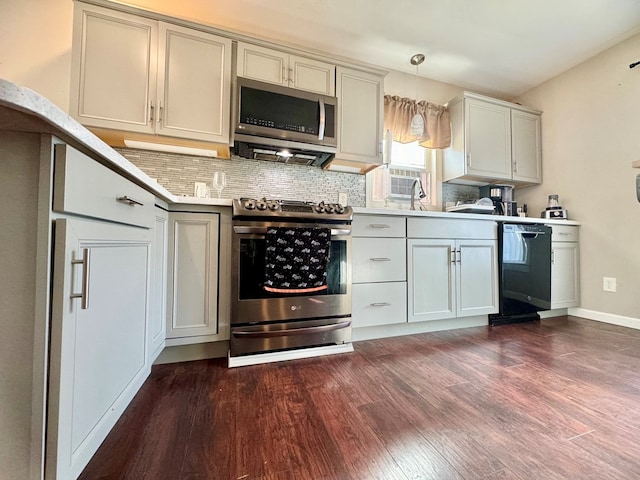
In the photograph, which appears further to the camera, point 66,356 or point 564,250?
point 564,250

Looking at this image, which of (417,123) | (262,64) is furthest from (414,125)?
(262,64)

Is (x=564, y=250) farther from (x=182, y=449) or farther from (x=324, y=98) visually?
(x=182, y=449)

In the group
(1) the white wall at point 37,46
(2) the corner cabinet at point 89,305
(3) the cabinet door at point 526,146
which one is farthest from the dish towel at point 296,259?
(3) the cabinet door at point 526,146

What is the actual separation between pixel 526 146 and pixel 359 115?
81.1 inches

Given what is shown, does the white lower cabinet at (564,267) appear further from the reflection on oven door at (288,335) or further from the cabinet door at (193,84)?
the cabinet door at (193,84)

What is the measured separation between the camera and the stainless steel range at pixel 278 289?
5.18 ft

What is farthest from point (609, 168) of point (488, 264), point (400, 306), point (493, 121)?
point (400, 306)

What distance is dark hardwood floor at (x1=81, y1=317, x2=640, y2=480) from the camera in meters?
0.82

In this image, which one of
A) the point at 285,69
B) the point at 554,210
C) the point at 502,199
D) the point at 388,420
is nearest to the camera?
the point at 388,420

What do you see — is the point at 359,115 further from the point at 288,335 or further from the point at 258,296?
the point at 288,335

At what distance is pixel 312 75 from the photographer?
2131 mm

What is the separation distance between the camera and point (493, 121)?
9.34 feet

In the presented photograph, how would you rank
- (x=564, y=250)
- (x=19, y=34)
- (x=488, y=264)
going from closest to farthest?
(x=19, y=34) < (x=488, y=264) < (x=564, y=250)

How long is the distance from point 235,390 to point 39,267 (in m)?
0.96
